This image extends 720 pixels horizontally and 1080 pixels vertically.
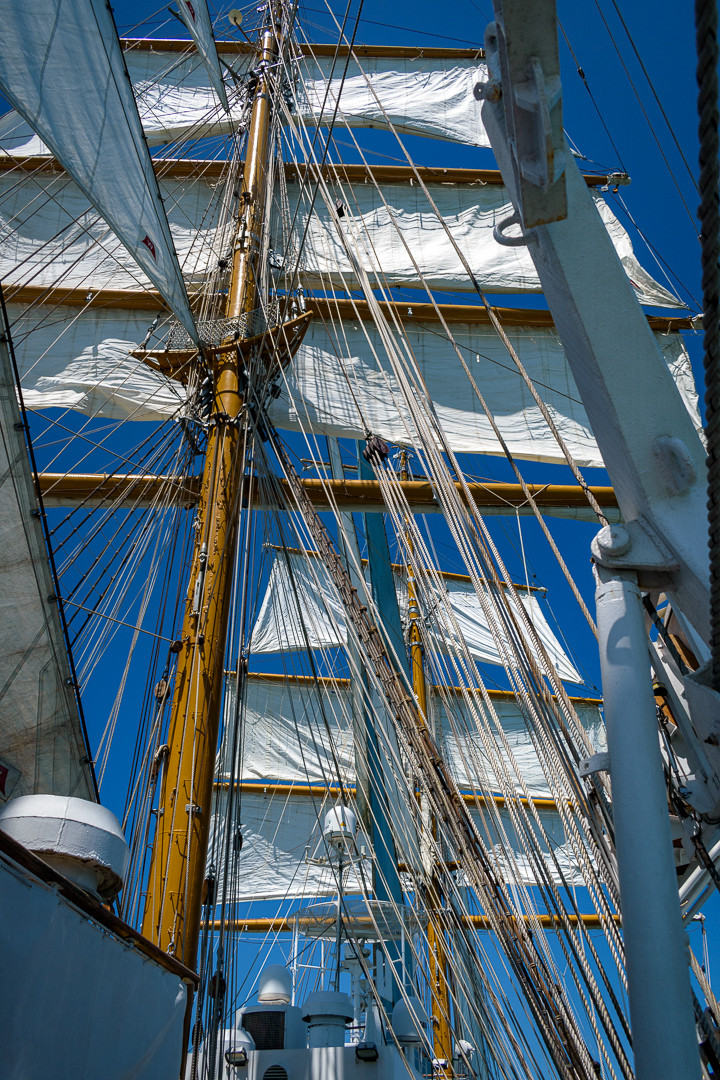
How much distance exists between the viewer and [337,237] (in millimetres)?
14797

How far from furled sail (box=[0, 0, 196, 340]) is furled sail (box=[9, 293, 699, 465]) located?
16.6 ft

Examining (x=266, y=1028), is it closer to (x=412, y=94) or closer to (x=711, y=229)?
A: (x=711, y=229)

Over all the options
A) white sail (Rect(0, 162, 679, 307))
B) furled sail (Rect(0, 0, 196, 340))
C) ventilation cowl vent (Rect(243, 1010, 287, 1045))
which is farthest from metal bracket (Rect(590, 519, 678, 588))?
white sail (Rect(0, 162, 679, 307))

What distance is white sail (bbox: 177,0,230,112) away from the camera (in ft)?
28.2

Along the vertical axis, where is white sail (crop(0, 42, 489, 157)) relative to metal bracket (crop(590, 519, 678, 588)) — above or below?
above

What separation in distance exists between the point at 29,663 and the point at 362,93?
51.5 ft

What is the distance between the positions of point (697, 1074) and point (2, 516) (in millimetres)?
3284

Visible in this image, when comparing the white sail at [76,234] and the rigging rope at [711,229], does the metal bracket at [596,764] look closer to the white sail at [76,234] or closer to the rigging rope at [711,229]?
the rigging rope at [711,229]

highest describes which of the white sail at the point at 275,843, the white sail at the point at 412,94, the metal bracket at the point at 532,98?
the white sail at the point at 412,94

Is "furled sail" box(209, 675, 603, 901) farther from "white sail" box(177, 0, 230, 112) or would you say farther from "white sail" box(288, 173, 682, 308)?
"white sail" box(177, 0, 230, 112)

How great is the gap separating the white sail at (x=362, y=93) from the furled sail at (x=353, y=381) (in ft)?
17.1

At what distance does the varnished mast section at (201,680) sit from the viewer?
4.88 metres

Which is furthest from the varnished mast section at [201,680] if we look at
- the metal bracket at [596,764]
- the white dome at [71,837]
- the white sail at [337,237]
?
the white sail at [337,237]

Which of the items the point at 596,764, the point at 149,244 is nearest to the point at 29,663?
the point at 596,764
